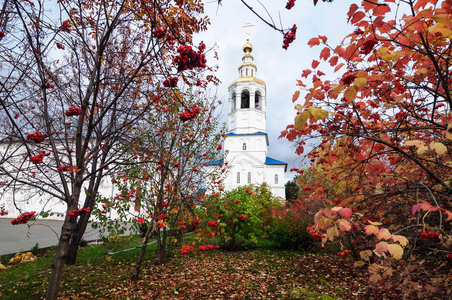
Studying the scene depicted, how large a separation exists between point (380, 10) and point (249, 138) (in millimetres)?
28942

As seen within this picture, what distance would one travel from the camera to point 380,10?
5.36 ft

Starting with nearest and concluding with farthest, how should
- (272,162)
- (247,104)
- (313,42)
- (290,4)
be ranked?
(290,4), (313,42), (247,104), (272,162)

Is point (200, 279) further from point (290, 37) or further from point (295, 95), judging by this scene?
point (290, 37)

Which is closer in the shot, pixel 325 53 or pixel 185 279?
pixel 325 53

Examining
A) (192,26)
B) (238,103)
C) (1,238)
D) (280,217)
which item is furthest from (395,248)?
(238,103)

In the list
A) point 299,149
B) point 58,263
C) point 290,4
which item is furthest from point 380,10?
point 58,263

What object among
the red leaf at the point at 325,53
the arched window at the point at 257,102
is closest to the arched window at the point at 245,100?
the arched window at the point at 257,102

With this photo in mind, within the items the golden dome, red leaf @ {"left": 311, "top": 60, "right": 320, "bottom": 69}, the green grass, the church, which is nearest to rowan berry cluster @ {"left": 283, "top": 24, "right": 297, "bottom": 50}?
red leaf @ {"left": 311, "top": 60, "right": 320, "bottom": 69}

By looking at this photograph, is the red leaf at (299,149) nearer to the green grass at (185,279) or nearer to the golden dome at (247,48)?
the green grass at (185,279)

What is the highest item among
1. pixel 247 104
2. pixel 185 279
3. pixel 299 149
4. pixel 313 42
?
pixel 247 104

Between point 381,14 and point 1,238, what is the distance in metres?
15.0

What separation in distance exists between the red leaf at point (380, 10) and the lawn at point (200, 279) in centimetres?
399

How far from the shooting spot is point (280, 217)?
9.59 metres

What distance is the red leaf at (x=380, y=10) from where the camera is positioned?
161 cm
